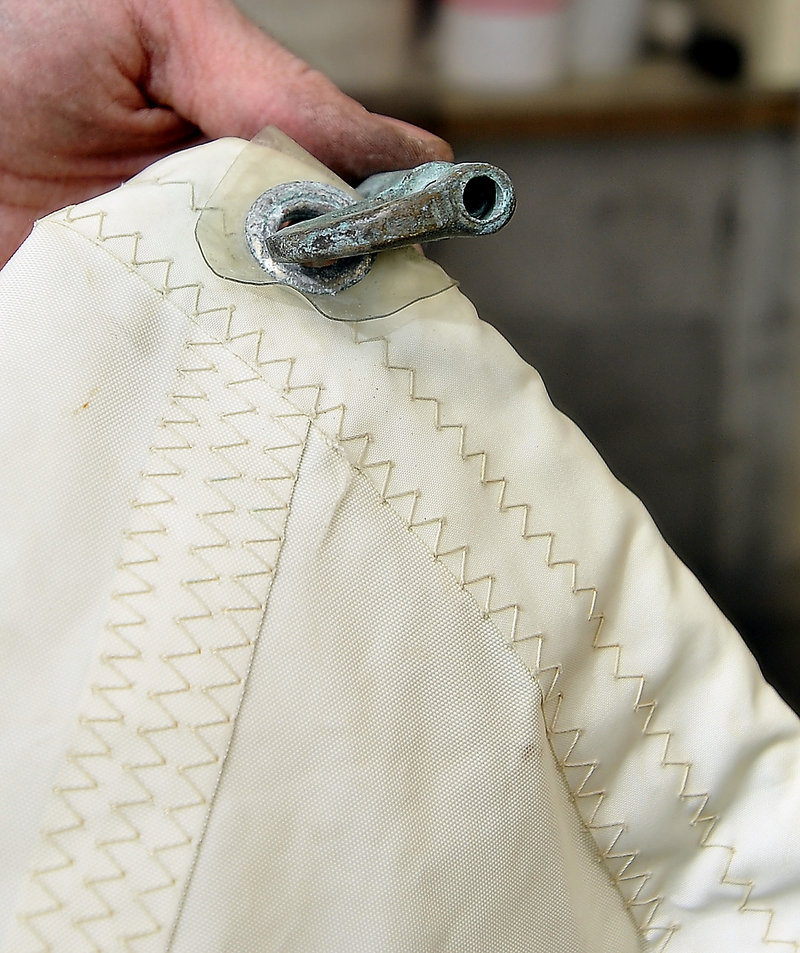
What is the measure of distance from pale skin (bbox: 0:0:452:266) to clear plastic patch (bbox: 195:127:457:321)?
0.24 feet

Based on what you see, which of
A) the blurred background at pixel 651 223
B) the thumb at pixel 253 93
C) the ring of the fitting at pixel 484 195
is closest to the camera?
the ring of the fitting at pixel 484 195

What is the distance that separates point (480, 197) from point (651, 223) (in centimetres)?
56

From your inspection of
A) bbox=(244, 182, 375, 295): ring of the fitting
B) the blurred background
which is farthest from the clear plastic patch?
the blurred background

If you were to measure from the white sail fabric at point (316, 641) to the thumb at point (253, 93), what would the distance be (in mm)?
73

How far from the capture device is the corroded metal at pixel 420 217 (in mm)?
238

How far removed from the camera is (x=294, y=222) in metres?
0.28

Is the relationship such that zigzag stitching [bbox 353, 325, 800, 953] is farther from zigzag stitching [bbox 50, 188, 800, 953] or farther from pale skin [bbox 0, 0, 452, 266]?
pale skin [bbox 0, 0, 452, 266]

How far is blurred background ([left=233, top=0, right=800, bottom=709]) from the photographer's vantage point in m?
0.72

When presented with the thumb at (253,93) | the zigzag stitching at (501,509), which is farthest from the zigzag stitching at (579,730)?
the thumb at (253,93)

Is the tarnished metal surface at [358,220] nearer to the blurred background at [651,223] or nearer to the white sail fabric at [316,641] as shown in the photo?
the white sail fabric at [316,641]

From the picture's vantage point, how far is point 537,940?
0.29m

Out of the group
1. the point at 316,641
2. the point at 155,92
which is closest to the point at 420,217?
the point at 316,641

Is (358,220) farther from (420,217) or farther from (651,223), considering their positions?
(651,223)

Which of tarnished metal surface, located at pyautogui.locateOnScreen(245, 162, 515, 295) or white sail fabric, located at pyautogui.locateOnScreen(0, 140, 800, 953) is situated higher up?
tarnished metal surface, located at pyautogui.locateOnScreen(245, 162, 515, 295)
